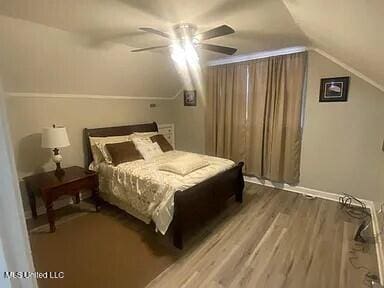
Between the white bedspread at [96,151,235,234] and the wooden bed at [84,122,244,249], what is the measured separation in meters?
0.07

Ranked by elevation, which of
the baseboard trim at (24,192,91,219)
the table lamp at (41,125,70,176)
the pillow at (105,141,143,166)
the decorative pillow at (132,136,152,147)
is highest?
the table lamp at (41,125,70,176)

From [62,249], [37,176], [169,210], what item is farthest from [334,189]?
[37,176]

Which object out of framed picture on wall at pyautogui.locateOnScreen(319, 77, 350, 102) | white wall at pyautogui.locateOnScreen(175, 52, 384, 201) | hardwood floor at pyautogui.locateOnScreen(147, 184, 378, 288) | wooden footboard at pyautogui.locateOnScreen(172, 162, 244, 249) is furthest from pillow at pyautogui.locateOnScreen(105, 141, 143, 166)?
framed picture on wall at pyautogui.locateOnScreen(319, 77, 350, 102)

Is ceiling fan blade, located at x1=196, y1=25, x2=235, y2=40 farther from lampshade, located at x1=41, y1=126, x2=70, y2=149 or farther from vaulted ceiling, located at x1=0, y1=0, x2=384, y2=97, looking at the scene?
lampshade, located at x1=41, y1=126, x2=70, y2=149

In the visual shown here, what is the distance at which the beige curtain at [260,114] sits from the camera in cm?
350

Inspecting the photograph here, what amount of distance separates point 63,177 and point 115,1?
6.95ft

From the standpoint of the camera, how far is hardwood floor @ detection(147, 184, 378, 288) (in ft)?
6.32

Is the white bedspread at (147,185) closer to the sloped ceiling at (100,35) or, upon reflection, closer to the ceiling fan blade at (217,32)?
the sloped ceiling at (100,35)

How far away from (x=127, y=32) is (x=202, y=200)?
210cm

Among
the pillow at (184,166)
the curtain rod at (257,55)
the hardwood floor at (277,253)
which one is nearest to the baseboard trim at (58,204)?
the pillow at (184,166)

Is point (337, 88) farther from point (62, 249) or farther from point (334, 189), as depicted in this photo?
point (62, 249)

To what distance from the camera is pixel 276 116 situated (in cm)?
367

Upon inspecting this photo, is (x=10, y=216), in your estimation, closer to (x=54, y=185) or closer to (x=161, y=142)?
(x=54, y=185)

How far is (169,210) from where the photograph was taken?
2320 mm
